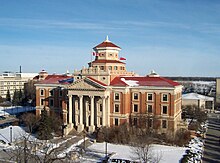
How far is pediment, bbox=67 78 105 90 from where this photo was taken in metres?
41.7

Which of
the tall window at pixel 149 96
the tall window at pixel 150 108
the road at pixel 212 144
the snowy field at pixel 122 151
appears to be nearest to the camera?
the snowy field at pixel 122 151

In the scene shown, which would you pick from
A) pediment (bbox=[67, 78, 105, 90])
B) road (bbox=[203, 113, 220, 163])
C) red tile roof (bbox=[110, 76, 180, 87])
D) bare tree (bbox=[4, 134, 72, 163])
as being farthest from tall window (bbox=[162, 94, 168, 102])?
bare tree (bbox=[4, 134, 72, 163])

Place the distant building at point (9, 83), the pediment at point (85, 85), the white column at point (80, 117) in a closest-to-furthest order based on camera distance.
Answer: the pediment at point (85, 85) → the white column at point (80, 117) → the distant building at point (9, 83)

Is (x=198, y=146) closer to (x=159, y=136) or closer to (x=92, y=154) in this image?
(x=159, y=136)

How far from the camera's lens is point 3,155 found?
1250 inches

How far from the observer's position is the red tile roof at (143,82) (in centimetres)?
4188

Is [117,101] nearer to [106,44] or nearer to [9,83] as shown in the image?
[106,44]

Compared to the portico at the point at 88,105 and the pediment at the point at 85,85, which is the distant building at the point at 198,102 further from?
the pediment at the point at 85,85

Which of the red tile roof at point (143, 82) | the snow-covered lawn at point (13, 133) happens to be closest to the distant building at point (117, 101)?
the red tile roof at point (143, 82)

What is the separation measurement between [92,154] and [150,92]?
15551mm

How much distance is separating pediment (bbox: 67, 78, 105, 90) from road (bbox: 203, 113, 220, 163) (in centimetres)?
1803

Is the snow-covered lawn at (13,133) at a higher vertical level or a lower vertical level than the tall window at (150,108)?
lower

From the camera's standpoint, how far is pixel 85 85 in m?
42.5

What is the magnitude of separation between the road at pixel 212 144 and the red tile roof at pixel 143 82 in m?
10.2
